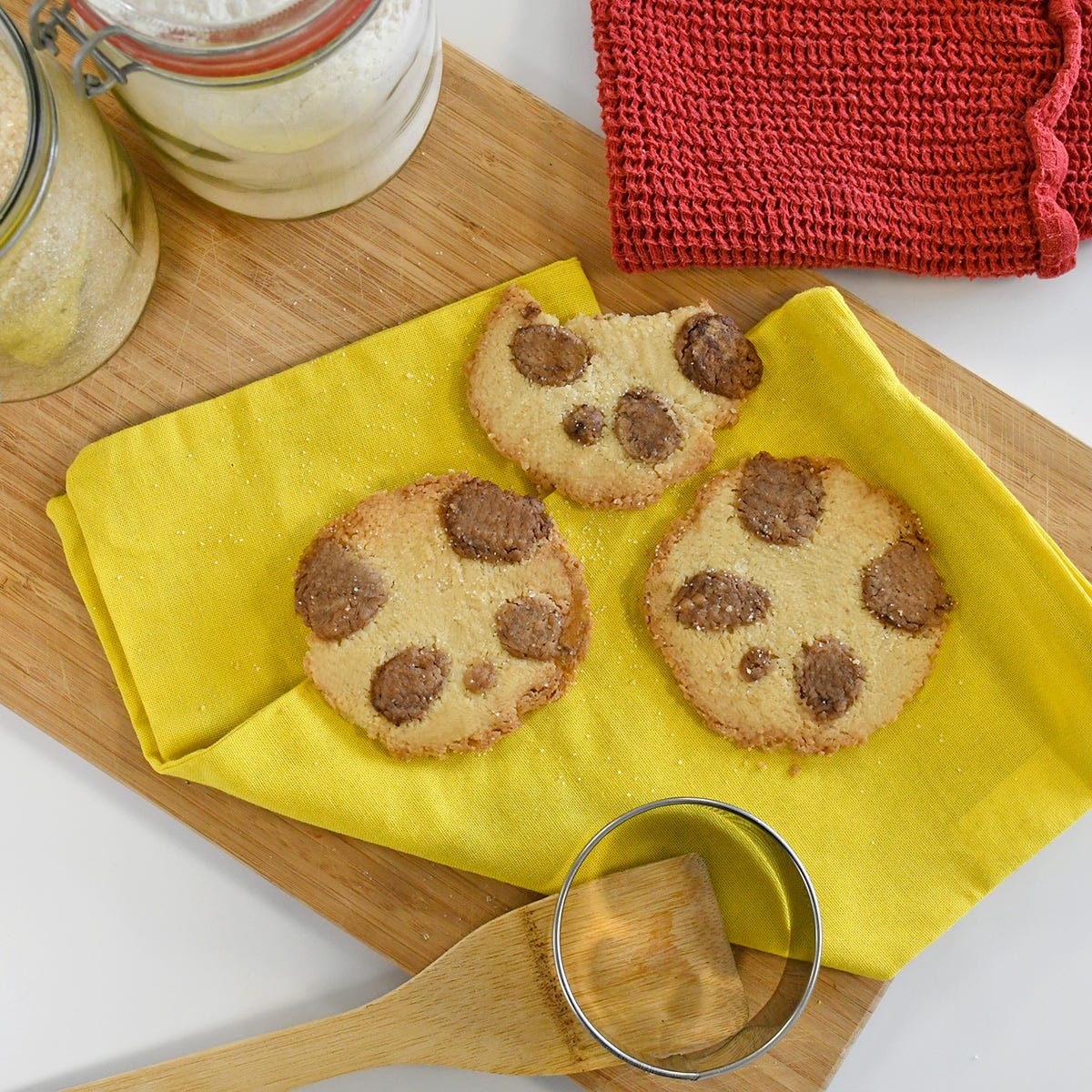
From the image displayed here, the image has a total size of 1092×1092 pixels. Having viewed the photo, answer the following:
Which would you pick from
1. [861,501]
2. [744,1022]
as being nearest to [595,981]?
[744,1022]

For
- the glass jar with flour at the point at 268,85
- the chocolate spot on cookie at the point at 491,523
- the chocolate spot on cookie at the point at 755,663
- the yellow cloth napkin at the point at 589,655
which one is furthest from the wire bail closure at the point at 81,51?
the chocolate spot on cookie at the point at 755,663

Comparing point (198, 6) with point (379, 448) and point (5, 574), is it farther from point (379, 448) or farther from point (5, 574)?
point (5, 574)

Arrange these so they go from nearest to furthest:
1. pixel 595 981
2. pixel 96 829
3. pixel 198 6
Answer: pixel 198 6
pixel 595 981
pixel 96 829

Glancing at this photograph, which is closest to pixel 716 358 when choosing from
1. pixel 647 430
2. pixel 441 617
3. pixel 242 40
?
pixel 647 430

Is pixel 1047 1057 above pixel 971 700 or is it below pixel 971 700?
below

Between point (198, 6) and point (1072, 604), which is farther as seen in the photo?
point (1072, 604)

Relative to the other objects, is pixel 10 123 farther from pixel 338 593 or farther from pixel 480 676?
pixel 480 676
